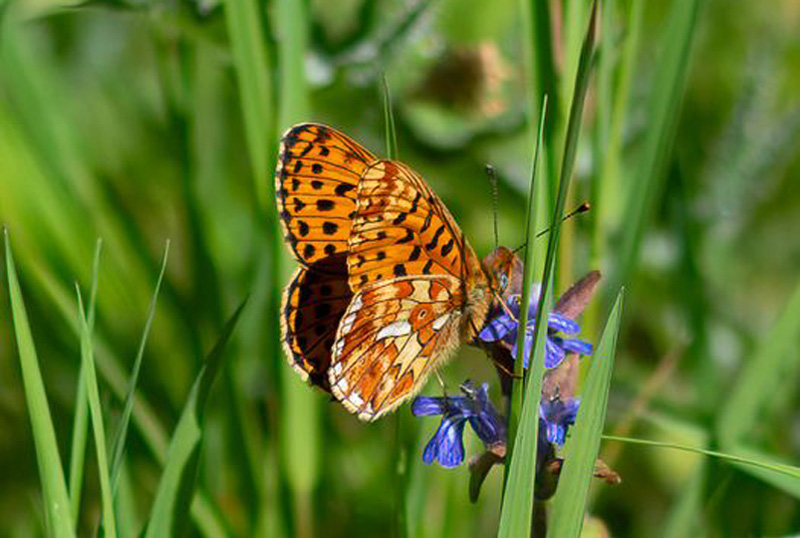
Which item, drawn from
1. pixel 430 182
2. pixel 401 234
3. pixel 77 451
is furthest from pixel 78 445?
pixel 430 182

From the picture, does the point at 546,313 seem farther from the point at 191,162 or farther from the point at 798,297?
the point at 191,162

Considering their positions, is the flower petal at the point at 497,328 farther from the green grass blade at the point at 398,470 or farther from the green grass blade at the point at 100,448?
the green grass blade at the point at 100,448

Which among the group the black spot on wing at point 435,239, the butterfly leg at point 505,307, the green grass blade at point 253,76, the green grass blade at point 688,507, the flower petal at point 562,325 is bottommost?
the green grass blade at point 688,507

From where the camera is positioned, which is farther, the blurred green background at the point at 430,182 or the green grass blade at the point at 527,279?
the blurred green background at the point at 430,182

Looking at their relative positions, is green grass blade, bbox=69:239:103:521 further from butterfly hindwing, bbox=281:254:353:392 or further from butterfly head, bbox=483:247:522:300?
butterfly head, bbox=483:247:522:300

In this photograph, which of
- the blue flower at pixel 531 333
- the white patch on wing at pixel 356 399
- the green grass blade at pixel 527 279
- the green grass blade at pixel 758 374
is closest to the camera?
the green grass blade at pixel 527 279

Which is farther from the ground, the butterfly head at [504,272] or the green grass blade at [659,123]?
the green grass blade at [659,123]

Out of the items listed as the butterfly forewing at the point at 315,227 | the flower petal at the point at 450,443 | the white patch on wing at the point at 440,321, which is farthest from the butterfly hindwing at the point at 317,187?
the flower petal at the point at 450,443
